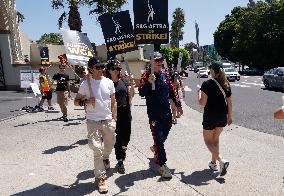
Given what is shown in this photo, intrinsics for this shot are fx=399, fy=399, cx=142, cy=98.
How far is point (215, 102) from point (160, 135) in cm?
95

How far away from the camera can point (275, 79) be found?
946 inches

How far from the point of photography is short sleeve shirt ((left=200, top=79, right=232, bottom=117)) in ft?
19.2

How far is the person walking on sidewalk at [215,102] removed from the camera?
5.85 metres

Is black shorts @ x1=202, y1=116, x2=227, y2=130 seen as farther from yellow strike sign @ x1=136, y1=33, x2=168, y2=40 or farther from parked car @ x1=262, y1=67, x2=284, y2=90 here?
parked car @ x1=262, y1=67, x2=284, y2=90

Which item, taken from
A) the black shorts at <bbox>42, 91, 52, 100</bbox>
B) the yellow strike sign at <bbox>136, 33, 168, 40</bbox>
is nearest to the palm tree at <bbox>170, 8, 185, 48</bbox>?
the black shorts at <bbox>42, 91, 52, 100</bbox>

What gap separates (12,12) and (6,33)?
1.74 metres

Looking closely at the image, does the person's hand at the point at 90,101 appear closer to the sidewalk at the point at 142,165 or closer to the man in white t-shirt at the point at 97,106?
the man in white t-shirt at the point at 97,106

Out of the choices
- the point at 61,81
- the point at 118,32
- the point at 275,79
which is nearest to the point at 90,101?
the point at 118,32

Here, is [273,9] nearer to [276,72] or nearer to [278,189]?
[276,72]

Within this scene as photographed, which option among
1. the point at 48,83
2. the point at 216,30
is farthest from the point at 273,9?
the point at 48,83

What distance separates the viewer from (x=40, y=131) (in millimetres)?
10461

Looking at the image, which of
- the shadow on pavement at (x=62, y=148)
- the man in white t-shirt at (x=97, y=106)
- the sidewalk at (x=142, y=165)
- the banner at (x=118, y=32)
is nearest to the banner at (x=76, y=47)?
the banner at (x=118, y=32)

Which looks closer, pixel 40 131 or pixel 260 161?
pixel 260 161

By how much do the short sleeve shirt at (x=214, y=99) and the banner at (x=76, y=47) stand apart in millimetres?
5194
